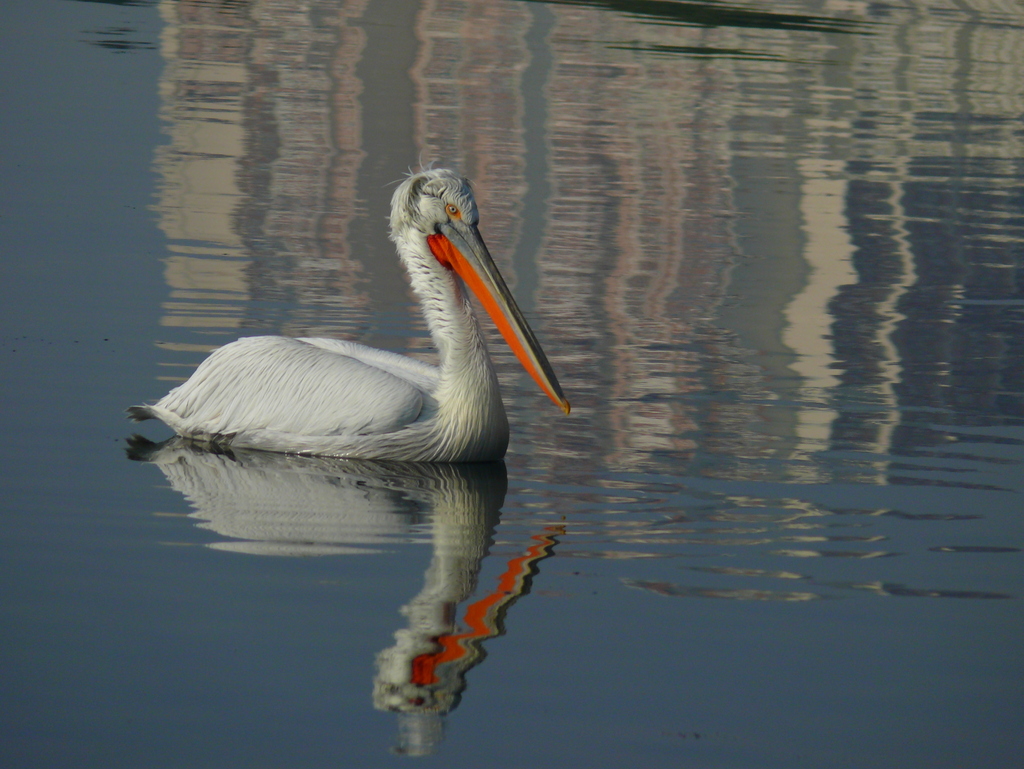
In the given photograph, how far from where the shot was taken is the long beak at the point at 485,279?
4.69m

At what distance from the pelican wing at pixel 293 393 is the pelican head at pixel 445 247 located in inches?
11.2

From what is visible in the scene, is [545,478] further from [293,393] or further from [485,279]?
[293,393]

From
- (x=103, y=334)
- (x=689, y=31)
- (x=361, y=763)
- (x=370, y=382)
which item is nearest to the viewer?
(x=361, y=763)

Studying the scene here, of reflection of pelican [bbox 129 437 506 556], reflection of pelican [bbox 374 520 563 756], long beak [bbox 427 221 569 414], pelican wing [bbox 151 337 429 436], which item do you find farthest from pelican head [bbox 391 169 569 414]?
reflection of pelican [bbox 374 520 563 756]

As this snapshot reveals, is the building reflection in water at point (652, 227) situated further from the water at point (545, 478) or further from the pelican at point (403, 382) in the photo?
the pelican at point (403, 382)

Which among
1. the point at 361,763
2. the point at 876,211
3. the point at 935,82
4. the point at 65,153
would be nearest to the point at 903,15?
the point at 935,82

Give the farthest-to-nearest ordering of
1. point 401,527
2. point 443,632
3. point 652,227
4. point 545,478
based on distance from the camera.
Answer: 1. point 652,227
2. point 545,478
3. point 401,527
4. point 443,632

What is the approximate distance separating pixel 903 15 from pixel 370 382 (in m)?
25.3

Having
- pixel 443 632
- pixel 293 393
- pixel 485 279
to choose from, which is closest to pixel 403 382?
pixel 293 393

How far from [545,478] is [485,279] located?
730mm

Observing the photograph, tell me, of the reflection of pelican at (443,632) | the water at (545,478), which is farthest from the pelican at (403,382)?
the reflection of pelican at (443,632)

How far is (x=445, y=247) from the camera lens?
15.9ft

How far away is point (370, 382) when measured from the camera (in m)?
4.57

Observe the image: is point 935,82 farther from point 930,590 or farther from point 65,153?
point 930,590
